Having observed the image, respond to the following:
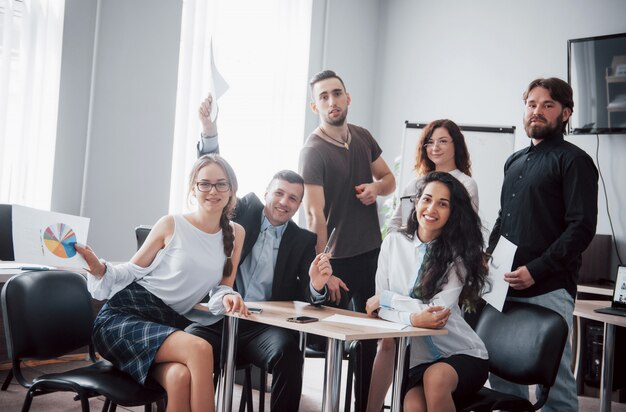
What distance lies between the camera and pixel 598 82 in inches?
206

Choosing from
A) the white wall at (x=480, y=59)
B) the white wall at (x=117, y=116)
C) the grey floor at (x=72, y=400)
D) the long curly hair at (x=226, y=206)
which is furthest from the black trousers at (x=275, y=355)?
the white wall at (x=480, y=59)

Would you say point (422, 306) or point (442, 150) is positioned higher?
point (442, 150)

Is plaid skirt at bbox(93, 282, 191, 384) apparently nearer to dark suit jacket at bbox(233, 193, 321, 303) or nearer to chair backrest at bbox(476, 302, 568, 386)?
dark suit jacket at bbox(233, 193, 321, 303)

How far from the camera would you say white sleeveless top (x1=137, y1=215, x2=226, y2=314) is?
2.61 meters

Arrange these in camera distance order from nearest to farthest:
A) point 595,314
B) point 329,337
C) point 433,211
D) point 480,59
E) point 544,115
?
point 329,337
point 433,211
point 544,115
point 595,314
point 480,59

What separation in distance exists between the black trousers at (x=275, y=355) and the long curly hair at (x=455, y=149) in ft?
3.78

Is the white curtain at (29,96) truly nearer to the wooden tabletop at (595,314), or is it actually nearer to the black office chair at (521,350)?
the black office chair at (521,350)

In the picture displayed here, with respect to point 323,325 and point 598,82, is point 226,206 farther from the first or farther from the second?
point 598,82

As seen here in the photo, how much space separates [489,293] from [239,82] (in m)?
3.74

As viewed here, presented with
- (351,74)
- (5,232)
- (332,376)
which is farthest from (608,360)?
(351,74)

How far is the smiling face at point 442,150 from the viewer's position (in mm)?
3291

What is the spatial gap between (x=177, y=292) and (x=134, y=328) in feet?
0.87

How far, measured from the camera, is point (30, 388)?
2244 millimetres

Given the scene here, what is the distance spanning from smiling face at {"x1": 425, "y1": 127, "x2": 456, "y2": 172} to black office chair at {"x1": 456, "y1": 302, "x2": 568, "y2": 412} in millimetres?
909
